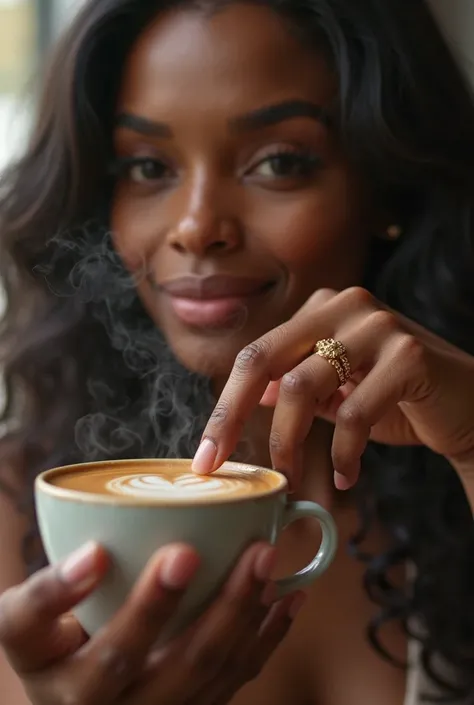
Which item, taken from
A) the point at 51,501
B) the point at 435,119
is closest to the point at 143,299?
the point at 435,119

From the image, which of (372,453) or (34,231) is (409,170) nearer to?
(372,453)

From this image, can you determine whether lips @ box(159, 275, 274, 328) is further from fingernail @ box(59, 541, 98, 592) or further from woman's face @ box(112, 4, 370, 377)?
fingernail @ box(59, 541, 98, 592)

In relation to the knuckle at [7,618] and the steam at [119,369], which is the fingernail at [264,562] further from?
the steam at [119,369]

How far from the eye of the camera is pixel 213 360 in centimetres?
106

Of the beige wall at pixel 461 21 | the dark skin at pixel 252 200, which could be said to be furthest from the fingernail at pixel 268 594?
the beige wall at pixel 461 21

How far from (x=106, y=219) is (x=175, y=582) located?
2.42ft

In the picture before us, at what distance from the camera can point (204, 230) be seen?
0.97 m

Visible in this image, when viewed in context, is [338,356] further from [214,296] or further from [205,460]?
[214,296]

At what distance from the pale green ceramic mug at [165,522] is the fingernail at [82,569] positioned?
0.01m

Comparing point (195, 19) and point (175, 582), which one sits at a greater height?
point (195, 19)

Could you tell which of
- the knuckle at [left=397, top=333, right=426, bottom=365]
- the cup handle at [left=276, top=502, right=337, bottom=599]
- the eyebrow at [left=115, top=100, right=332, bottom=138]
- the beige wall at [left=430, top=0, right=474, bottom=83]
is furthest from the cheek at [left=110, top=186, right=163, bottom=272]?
the beige wall at [left=430, top=0, right=474, bottom=83]

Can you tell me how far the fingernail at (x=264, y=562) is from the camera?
0.54 metres

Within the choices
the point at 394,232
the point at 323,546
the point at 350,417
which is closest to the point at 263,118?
the point at 394,232

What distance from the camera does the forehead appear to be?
962 mm
